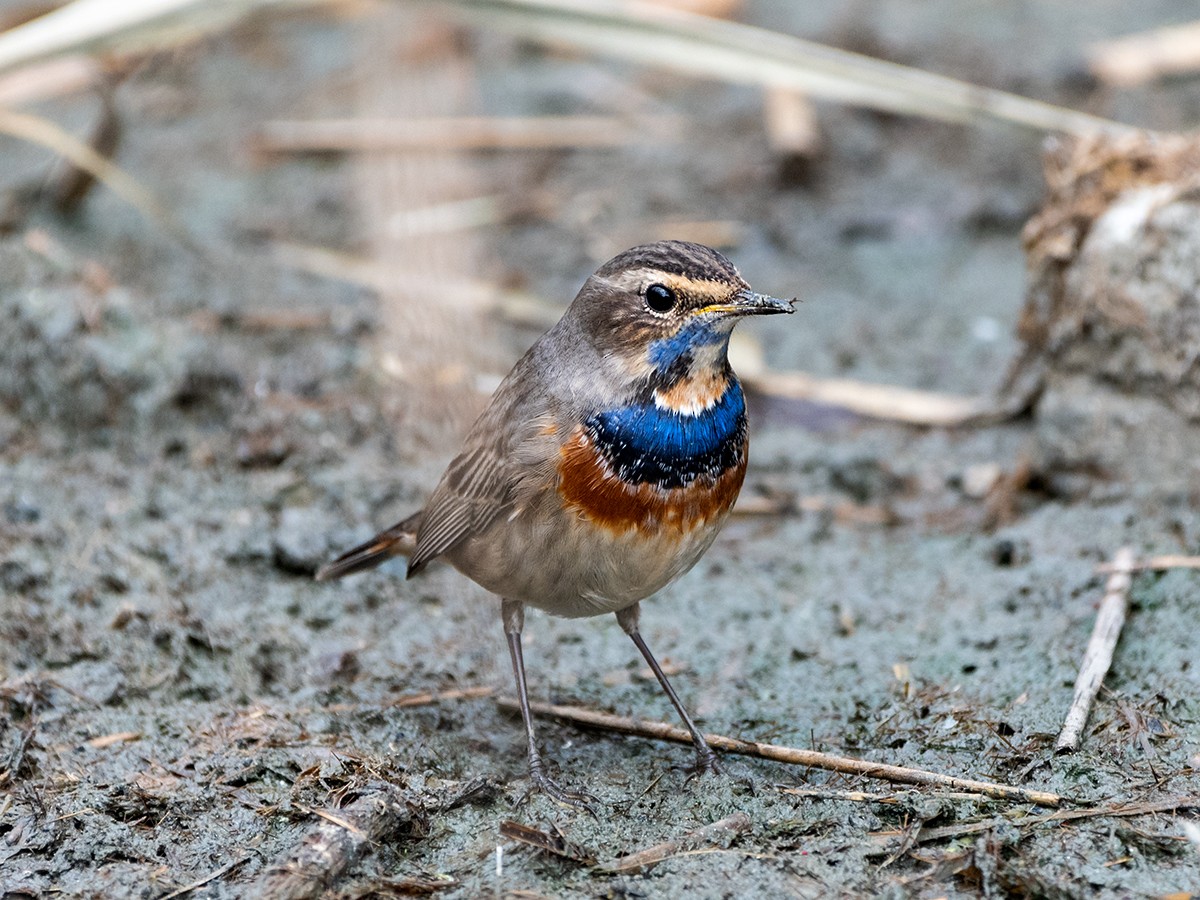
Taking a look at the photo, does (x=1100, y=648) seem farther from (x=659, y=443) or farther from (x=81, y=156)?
(x=81, y=156)

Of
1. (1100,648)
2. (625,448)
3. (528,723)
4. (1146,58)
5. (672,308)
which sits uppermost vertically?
(1146,58)

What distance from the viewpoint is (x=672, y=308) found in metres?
4.64

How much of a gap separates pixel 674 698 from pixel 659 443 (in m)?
0.96

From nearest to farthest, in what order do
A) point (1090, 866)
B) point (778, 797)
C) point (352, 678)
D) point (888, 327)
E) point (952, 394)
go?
point (1090, 866), point (778, 797), point (352, 678), point (952, 394), point (888, 327)

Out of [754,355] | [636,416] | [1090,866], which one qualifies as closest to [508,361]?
[754,355]

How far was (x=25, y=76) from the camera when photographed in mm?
9266

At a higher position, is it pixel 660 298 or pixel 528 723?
pixel 660 298

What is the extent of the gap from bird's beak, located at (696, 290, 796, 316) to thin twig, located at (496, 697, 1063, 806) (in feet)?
4.73

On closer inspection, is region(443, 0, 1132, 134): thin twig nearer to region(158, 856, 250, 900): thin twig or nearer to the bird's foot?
the bird's foot

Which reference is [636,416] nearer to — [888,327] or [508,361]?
[508,361]

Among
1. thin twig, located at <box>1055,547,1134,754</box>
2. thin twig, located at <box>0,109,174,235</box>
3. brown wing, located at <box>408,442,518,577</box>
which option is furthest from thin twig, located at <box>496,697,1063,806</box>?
thin twig, located at <box>0,109,174,235</box>

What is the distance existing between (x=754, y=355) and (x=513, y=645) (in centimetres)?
323

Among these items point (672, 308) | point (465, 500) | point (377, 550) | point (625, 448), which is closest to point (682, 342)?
point (672, 308)

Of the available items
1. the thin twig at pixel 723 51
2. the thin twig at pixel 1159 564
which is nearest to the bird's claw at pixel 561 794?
the thin twig at pixel 1159 564
